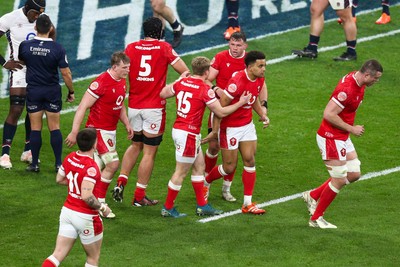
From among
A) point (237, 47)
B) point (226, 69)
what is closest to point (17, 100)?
point (226, 69)

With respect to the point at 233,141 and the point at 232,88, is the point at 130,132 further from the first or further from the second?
the point at 232,88

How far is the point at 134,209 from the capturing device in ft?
48.1

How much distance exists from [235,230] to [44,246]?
2.35m

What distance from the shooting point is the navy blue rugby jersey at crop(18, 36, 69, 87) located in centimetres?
1512

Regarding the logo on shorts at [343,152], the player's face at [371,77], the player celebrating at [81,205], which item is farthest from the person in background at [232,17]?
the player celebrating at [81,205]

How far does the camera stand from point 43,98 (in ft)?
50.5

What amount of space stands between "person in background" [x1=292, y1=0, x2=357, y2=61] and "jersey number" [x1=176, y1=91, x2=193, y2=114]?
6.69m

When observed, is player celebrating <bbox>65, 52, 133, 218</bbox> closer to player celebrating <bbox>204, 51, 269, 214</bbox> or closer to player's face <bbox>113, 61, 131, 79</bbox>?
player's face <bbox>113, 61, 131, 79</bbox>

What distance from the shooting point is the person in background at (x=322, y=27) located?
1995cm

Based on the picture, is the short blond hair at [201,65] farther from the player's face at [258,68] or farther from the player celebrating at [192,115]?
the player's face at [258,68]

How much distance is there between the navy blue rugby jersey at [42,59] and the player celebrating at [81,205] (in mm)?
3824

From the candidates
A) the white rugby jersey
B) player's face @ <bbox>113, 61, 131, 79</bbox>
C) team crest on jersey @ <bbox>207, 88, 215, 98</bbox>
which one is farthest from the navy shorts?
team crest on jersey @ <bbox>207, 88, 215, 98</bbox>

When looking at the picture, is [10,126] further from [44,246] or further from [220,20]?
[220,20]

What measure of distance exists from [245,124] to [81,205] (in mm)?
3408
